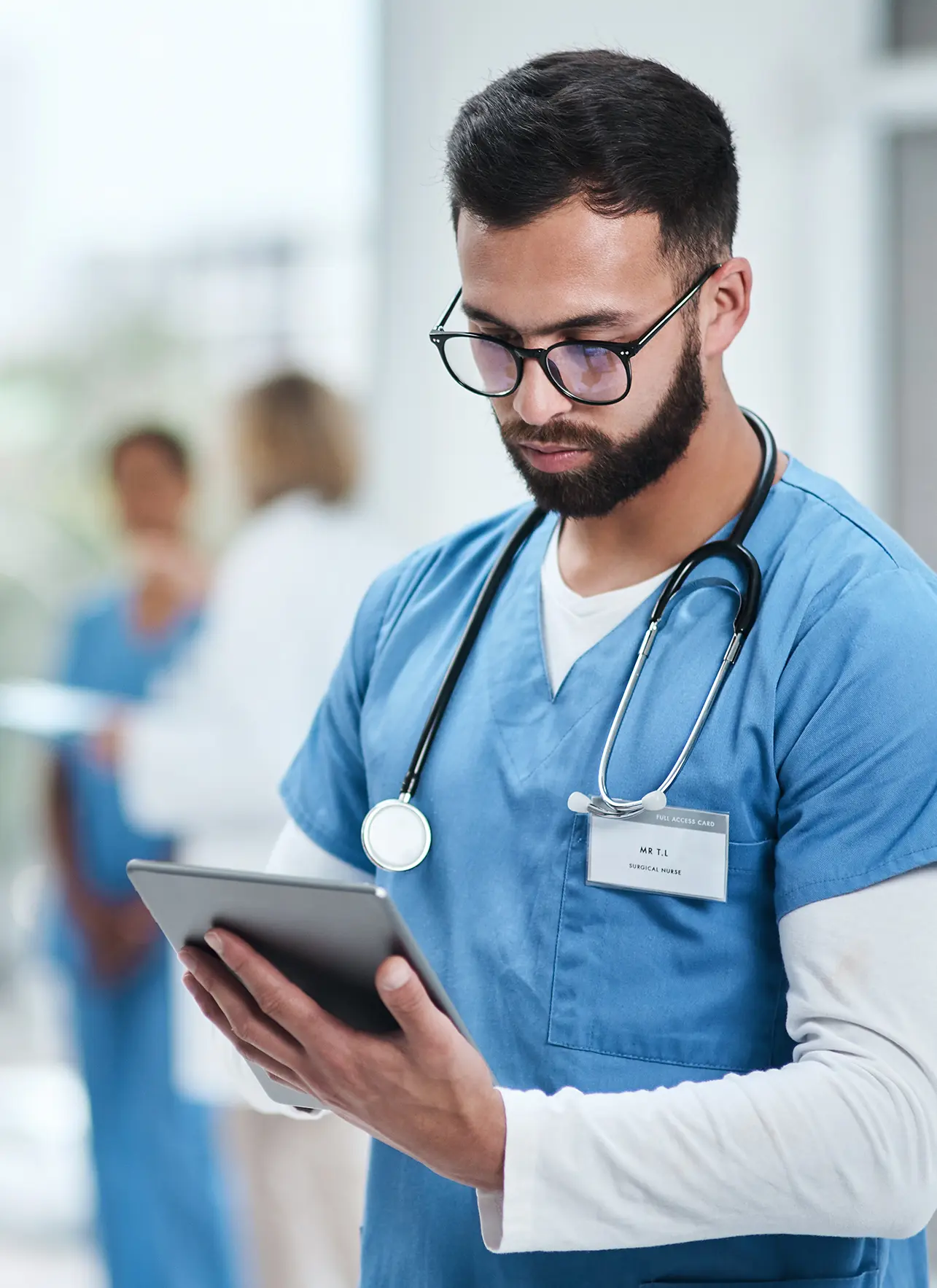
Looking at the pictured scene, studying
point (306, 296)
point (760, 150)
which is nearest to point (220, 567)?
point (306, 296)

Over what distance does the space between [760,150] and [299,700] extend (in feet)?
3.89

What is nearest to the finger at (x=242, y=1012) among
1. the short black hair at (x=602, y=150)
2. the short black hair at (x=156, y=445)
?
the short black hair at (x=602, y=150)

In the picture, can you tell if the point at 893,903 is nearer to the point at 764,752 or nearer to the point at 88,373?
the point at 764,752

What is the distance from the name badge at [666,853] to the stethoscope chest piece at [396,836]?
14 cm

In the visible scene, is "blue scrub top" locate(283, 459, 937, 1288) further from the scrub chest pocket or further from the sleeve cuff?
the sleeve cuff

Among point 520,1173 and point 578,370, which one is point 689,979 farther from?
point 578,370

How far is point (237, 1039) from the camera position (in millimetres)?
919

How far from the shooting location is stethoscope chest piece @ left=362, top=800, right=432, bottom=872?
3.34ft

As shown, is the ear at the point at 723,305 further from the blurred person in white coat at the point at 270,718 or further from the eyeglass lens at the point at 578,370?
the blurred person in white coat at the point at 270,718

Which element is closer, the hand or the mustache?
the hand

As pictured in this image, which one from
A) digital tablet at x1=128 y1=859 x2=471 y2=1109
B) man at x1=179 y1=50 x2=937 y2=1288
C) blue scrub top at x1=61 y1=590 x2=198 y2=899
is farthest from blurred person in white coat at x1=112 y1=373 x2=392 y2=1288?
digital tablet at x1=128 y1=859 x2=471 y2=1109

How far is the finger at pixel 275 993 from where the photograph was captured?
2.70 feet

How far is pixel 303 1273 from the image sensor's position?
229 centimetres

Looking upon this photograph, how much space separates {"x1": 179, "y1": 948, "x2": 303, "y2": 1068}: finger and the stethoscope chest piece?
0.17 m
